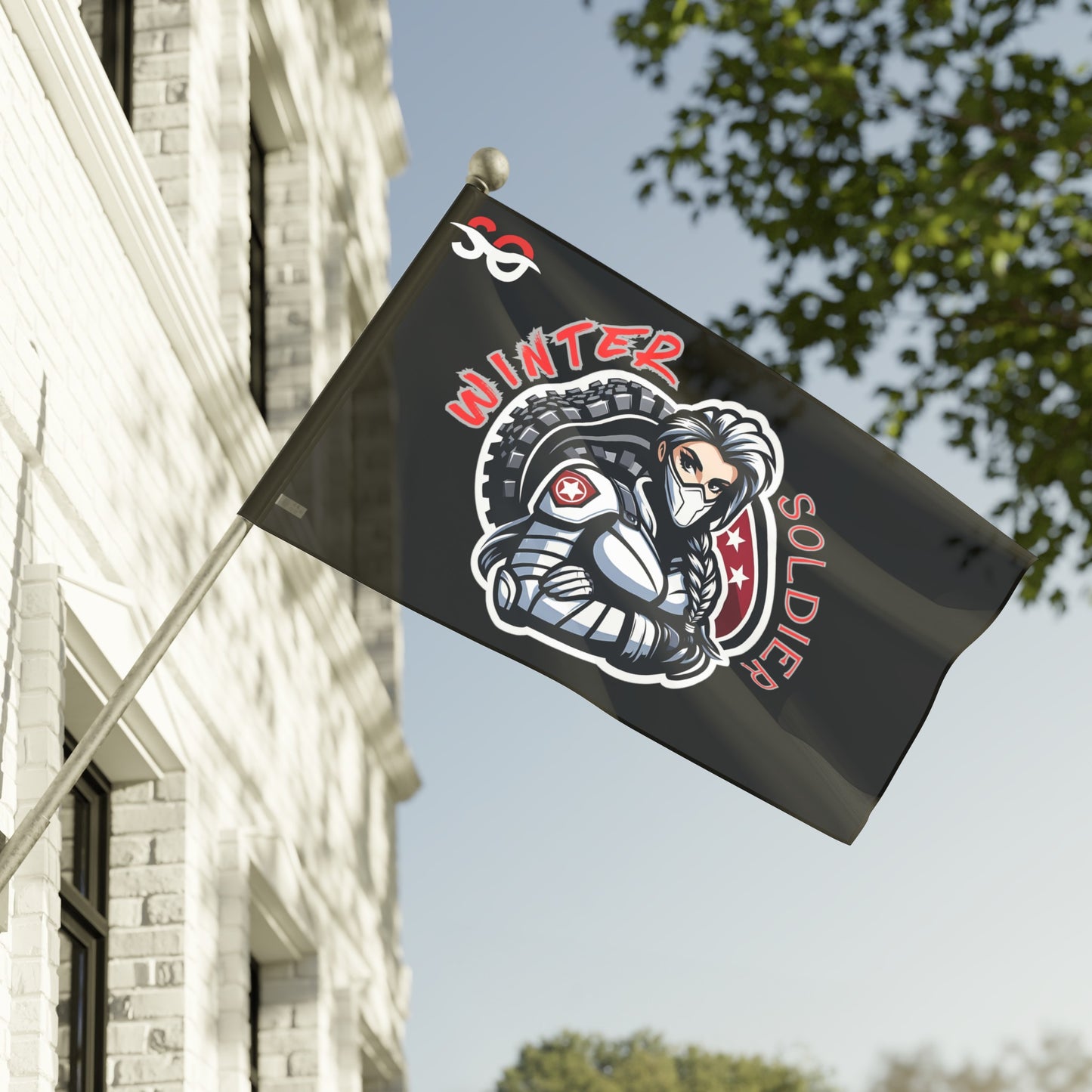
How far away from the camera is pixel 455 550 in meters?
4.17

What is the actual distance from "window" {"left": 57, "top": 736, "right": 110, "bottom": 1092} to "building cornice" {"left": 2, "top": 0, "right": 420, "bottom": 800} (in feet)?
3.13

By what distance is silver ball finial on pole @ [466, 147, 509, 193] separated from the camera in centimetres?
429

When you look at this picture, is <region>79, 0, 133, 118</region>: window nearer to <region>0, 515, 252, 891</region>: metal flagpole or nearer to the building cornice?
the building cornice

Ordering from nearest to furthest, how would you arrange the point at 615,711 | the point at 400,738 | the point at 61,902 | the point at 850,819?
the point at 615,711, the point at 850,819, the point at 61,902, the point at 400,738

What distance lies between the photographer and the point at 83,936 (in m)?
5.82

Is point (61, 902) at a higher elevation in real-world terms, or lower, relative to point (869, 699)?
lower

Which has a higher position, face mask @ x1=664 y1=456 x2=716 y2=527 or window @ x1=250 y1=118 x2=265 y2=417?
window @ x1=250 y1=118 x2=265 y2=417

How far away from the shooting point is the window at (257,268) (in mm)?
9516

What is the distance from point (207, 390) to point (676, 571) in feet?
10.6

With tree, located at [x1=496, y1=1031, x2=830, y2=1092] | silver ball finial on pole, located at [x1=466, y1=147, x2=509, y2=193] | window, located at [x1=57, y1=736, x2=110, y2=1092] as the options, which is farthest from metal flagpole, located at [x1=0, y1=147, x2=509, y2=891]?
tree, located at [x1=496, y1=1031, x2=830, y2=1092]

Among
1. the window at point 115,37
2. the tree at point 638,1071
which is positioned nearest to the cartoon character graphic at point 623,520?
the window at point 115,37

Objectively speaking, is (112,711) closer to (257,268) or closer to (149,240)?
(149,240)

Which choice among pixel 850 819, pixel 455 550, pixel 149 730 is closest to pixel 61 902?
pixel 149 730

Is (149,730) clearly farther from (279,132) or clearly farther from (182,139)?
(279,132)
